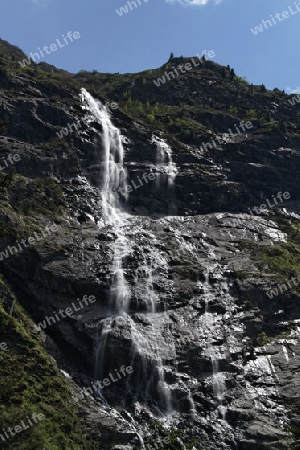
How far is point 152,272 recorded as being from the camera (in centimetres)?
4322

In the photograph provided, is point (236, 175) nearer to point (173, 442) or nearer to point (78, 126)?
point (78, 126)

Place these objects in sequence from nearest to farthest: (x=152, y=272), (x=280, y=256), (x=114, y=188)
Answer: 1. (x=152, y=272)
2. (x=280, y=256)
3. (x=114, y=188)

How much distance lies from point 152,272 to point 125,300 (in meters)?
4.69

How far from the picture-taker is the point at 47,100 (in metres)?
62.6

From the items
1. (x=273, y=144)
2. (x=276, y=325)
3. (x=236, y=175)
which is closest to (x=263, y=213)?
(x=236, y=175)

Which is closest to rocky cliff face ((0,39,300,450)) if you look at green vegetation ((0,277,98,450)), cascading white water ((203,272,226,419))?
cascading white water ((203,272,226,419))

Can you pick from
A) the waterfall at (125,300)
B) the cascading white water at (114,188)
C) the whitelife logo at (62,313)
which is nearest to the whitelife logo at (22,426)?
the waterfall at (125,300)

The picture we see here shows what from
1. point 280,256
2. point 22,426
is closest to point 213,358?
point 22,426

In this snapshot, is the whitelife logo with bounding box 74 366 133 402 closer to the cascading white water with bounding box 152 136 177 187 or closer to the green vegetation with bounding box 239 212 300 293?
the green vegetation with bounding box 239 212 300 293

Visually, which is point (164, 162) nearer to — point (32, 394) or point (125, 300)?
point (125, 300)

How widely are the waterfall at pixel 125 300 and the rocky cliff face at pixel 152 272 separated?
11 cm

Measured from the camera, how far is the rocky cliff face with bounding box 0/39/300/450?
111ft

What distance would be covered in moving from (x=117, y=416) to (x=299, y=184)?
4749 cm

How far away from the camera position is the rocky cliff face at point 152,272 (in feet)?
111
